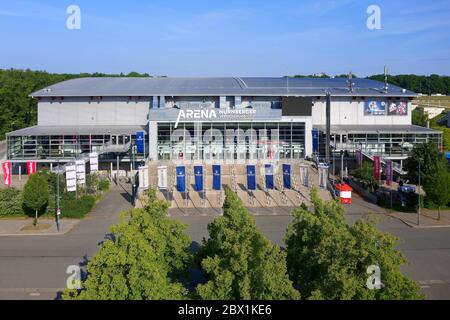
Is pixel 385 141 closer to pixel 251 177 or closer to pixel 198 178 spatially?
pixel 251 177

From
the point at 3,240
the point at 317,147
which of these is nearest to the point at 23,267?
the point at 3,240

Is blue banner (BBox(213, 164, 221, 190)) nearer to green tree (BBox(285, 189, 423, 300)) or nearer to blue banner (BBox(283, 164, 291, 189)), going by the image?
blue banner (BBox(283, 164, 291, 189))

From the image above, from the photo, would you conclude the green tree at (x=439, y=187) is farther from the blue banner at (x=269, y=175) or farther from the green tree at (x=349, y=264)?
the green tree at (x=349, y=264)

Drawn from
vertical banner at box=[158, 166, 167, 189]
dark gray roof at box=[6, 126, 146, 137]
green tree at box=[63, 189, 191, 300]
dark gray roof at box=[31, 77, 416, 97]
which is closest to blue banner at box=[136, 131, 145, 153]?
dark gray roof at box=[6, 126, 146, 137]

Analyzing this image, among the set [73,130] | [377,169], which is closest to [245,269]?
[377,169]
